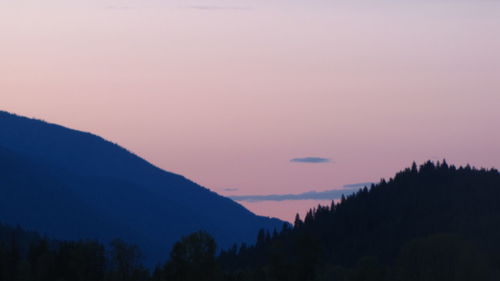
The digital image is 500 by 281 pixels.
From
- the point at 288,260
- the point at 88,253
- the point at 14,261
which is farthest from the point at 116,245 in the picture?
the point at 288,260

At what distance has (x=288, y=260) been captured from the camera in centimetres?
16612

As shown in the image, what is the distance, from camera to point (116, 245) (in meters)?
188

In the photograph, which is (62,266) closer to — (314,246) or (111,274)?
(111,274)

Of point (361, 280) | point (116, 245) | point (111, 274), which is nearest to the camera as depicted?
point (361, 280)

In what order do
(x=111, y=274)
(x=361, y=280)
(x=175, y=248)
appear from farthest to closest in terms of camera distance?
(x=111, y=274) → (x=361, y=280) → (x=175, y=248)

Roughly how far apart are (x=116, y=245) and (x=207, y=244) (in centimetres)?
4048

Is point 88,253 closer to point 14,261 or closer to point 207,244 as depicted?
point 14,261

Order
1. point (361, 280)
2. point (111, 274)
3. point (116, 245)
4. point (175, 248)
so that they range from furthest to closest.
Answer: point (116, 245) → point (111, 274) → point (361, 280) → point (175, 248)

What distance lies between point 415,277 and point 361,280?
33.3 meters

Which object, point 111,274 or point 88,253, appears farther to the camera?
point 88,253

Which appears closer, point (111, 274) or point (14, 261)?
point (111, 274)

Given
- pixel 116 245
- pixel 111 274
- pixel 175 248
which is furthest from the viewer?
pixel 116 245

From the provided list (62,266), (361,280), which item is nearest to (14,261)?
(62,266)

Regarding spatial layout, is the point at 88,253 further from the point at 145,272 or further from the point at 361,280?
the point at 361,280
